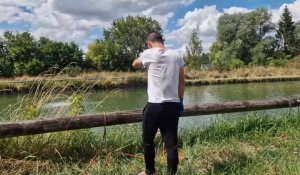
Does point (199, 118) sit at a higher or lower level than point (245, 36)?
lower

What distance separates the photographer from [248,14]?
214 feet

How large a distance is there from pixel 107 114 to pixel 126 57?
154ft

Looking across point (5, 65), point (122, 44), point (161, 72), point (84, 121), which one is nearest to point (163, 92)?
point (161, 72)

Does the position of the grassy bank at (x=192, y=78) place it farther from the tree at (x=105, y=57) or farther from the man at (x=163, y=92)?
the man at (x=163, y=92)

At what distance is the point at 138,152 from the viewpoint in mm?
5922

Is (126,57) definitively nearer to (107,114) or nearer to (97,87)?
(97,87)

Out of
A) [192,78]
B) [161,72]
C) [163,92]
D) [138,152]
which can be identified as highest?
[161,72]

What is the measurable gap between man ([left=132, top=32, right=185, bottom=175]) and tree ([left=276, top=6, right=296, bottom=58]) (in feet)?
221

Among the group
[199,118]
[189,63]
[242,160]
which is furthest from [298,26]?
[242,160]

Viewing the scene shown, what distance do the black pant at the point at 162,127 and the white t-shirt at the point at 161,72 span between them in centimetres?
8

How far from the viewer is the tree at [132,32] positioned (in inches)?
2256

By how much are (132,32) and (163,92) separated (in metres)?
54.6

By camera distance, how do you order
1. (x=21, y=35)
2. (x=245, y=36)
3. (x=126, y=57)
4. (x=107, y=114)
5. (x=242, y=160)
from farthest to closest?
(x=245, y=36) → (x=126, y=57) → (x=21, y=35) → (x=107, y=114) → (x=242, y=160)

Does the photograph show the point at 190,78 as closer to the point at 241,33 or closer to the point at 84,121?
the point at 241,33
